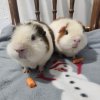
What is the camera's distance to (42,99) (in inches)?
29.4

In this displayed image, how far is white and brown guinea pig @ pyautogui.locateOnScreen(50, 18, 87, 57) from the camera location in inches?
35.6

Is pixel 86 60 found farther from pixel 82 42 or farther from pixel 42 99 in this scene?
pixel 42 99

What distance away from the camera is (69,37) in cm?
90

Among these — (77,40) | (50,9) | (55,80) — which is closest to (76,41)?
(77,40)

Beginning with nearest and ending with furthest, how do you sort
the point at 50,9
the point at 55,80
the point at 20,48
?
the point at 20,48
the point at 55,80
the point at 50,9

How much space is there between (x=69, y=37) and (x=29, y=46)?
0.68 ft

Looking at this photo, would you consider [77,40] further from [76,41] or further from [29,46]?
[29,46]

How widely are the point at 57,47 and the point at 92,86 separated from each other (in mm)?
269

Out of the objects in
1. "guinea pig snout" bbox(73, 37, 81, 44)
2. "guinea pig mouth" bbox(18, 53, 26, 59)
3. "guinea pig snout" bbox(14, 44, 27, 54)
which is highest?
"guinea pig snout" bbox(14, 44, 27, 54)

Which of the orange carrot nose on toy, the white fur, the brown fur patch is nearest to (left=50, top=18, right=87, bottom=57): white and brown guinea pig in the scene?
the brown fur patch

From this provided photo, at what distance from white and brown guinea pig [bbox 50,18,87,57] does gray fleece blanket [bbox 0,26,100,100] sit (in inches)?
2.6

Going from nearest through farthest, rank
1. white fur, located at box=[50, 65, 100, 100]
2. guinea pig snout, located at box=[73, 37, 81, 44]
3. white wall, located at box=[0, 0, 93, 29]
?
white fur, located at box=[50, 65, 100, 100] < guinea pig snout, located at box=[73, 37, 81, 44] < white wall, located at box=[0, 0, 93, 29]

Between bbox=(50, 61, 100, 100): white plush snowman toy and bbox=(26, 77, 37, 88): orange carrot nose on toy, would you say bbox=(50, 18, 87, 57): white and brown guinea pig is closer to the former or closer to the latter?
bbox=(50, 61, 100, 100): white plush snowman toy

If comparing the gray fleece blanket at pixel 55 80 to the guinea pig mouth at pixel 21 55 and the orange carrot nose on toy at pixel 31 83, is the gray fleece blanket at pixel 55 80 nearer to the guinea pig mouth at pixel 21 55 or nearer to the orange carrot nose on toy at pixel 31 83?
the orange carrot nose on toy at pixel 31 83
